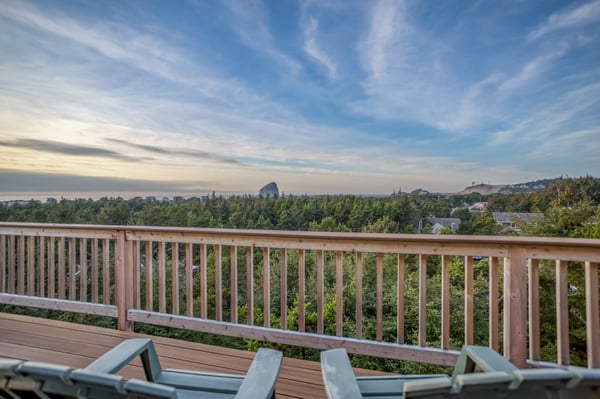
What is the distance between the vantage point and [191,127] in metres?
6.02

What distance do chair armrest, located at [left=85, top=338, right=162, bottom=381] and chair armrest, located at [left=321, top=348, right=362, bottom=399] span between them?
2.63 ft

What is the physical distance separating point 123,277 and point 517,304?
3.43 m

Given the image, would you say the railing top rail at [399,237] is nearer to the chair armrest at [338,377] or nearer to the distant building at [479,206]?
the chair armrest at [338,377]

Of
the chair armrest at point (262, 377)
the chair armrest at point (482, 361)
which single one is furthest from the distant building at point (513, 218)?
the chair armrest at point (262, 377)

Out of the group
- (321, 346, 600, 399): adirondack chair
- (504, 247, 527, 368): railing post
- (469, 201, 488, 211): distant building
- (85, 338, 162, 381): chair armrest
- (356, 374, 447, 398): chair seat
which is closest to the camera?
(321, 346, 600, 399): adirondack chair

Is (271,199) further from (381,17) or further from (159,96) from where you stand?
(381,17)

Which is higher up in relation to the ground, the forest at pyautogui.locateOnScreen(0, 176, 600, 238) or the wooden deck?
the forest at pyautogui.locateOnScreen(0, 176, 600, 238)

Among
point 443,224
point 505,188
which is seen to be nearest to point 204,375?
point 443,224

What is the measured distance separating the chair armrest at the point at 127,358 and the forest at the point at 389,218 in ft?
9.57

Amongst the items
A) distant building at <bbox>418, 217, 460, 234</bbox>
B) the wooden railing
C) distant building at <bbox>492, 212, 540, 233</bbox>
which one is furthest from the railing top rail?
distant building at <bbox>492, 212, 540, 233</bbox>

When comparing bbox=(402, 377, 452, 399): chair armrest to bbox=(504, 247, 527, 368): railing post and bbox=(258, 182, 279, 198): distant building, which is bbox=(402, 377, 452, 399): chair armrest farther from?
bbox=(258, 182, 279, 198): distant building

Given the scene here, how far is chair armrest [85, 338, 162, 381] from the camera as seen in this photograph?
3.90ft

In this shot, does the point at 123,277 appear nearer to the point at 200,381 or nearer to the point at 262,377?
the point at 200,381

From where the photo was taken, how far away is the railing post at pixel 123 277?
3033mm
